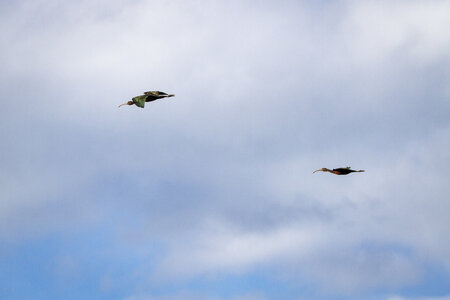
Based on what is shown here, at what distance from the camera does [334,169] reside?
454 ft

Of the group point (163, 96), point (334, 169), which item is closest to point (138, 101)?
point (163, 96)

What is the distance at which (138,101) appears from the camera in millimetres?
132000

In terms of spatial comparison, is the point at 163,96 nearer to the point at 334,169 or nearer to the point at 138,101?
the point at 138,101

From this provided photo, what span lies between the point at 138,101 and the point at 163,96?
13.2 ft

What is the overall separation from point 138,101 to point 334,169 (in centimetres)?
2863

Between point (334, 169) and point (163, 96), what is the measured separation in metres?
25.6

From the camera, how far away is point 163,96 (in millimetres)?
134375
